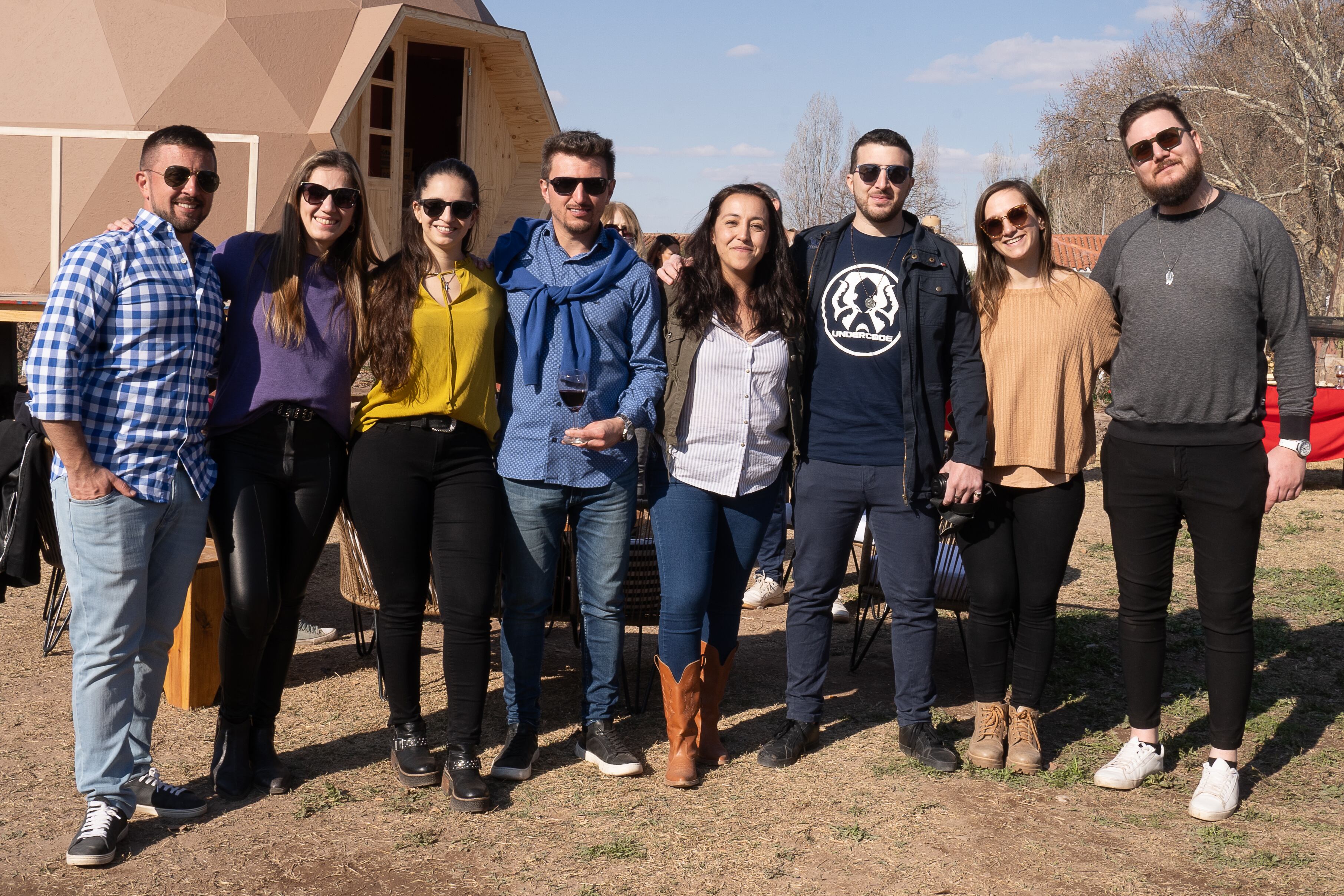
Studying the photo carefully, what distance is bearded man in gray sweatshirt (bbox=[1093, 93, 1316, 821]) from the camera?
374cm

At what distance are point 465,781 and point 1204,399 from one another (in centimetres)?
281

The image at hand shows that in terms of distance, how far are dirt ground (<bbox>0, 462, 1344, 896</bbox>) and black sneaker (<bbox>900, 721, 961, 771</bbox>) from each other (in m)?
0.04

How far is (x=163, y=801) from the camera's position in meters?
3.58

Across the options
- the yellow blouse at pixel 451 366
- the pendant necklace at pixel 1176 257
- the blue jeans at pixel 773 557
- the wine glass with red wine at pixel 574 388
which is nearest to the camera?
the wine glass with red wine at pixel 574 388

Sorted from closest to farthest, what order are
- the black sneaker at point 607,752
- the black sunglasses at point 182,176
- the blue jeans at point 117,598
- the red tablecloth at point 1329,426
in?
the blue jeans at point 117,598 → the black sunglasses at point 182,176 → the black sneaker at point 607,752 → the red tablecloth at point 1329,426

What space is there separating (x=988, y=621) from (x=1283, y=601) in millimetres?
3611

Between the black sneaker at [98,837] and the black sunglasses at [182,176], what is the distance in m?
1.88

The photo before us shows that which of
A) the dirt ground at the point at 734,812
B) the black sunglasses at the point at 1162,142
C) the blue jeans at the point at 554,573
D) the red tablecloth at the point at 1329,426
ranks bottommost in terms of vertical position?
the dirt ground at the point at 734,812

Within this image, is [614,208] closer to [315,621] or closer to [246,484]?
[315,621]

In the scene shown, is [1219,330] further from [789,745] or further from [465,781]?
[465,781]

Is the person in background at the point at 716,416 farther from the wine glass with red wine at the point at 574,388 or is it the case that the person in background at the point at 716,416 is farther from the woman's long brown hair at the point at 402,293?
the woman's long brown hair at the point at 402,293

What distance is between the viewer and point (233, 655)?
366 cm

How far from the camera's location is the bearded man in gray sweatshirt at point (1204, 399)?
374 centimetres

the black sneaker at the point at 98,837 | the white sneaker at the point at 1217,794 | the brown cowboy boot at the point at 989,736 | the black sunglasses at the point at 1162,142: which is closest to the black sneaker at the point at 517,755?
the black sneaker at the point at 98,837
